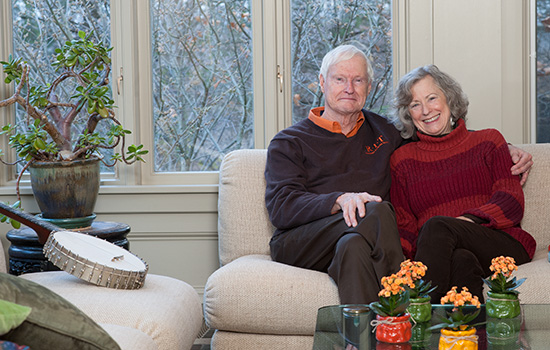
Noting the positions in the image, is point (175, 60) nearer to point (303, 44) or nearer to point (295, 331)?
point (303, 44)

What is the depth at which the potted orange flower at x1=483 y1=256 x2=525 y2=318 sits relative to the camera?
173 centimetres

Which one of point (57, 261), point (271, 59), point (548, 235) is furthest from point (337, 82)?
point (57, 261)

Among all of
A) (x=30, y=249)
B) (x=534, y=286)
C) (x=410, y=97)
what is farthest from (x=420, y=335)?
(x=30, y=249)

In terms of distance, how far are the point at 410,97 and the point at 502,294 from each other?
1293 mm

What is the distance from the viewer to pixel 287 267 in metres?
2.45

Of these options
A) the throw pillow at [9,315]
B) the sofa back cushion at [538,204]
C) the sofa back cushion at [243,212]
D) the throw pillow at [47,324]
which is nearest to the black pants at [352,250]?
the sofa back cushion at [243,212]

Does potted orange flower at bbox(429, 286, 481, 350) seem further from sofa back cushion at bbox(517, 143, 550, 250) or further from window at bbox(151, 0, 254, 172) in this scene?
window at bbox(151, 0, 254, 172)

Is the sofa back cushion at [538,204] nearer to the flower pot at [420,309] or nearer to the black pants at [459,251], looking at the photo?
the black pants at [459,251]

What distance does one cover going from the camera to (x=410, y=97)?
286 cm

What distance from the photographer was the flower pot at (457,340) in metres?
1.49

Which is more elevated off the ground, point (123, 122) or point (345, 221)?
point (123, 122)

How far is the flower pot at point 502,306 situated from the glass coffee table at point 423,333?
0.05 ft

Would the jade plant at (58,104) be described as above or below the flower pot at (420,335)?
above

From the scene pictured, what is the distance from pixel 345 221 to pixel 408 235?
41 centimetres
